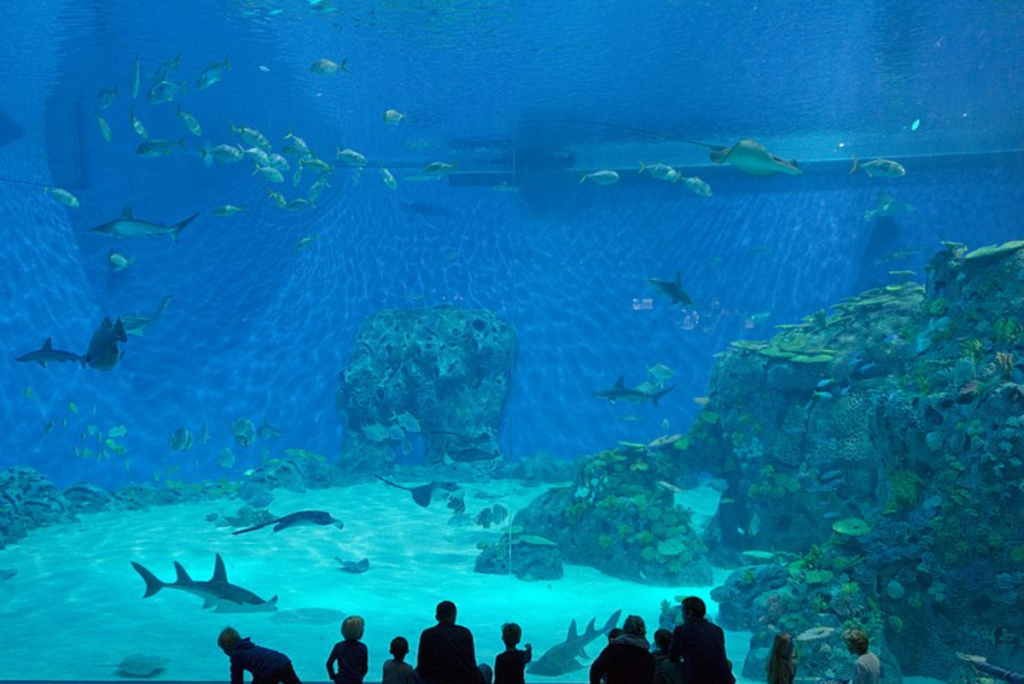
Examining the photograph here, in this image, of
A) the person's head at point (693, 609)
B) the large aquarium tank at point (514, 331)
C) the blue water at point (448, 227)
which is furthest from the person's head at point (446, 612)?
the blue water at point (448, 227)

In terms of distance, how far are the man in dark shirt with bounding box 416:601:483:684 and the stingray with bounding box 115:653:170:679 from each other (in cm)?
450

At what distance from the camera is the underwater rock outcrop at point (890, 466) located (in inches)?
262

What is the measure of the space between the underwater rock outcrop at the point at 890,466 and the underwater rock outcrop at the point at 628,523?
2.87ft

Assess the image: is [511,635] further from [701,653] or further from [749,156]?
[749,156]

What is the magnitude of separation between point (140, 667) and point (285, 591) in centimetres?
315

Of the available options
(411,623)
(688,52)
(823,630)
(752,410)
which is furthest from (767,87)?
(411,623)

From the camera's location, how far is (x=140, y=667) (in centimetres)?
676

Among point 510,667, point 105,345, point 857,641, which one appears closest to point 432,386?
point 105,345

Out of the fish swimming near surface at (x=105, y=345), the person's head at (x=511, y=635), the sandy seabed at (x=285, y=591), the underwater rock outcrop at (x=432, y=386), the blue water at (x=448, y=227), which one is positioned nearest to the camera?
the person's head at (x=511, y=635)

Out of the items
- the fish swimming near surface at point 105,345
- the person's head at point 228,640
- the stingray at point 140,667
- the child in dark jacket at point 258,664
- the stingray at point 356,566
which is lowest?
the stingray at point 140,667

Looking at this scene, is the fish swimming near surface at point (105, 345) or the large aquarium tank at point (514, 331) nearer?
the fish swimming near surface at point (105, 345)

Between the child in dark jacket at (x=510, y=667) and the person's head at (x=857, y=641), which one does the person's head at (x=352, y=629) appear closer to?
the child in dark jacket at (x=510, y=667)

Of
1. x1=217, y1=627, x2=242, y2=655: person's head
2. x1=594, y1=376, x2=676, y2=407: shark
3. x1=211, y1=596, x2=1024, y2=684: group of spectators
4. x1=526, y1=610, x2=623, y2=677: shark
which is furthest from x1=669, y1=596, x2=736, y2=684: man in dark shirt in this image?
x1=594, y1=376, x2=676, y2=407: shark

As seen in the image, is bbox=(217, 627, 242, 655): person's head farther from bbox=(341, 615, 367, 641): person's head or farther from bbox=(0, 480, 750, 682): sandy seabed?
bbox=(0, 480, 750, 682): sandy seabed
